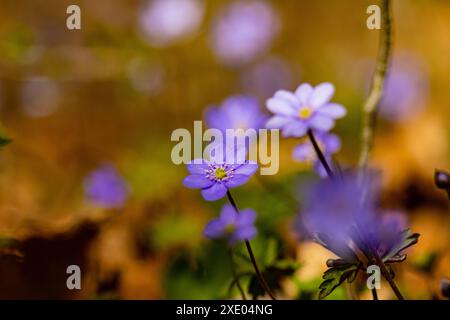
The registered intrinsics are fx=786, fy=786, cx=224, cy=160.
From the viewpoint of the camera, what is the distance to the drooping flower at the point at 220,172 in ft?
3.84

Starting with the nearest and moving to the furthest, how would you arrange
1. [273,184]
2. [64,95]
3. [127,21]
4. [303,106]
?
[303,106], [273,184], [64,95], [127,21]

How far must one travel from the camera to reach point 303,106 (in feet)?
4.19

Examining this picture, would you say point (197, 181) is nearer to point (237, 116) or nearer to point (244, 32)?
point (237, 116)

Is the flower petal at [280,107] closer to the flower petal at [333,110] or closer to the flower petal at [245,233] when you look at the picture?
the flower petal at [333,110]

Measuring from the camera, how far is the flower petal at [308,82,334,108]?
1265mm

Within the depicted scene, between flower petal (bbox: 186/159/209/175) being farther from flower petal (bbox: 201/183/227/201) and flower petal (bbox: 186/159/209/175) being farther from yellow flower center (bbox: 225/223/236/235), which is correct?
yellow flower center (bbox: 225/223/236/235)

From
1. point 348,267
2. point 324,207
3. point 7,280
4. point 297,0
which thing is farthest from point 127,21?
point 348,267

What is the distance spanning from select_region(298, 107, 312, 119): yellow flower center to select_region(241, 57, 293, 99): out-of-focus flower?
188cm

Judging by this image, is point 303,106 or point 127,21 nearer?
point 303,106

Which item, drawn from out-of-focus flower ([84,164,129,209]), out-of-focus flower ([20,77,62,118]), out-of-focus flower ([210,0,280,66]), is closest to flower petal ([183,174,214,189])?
out-of-focus flower ([84,164,129,209])
